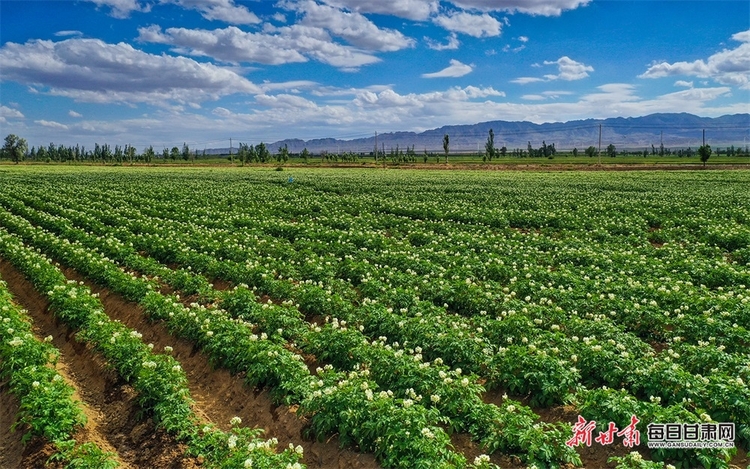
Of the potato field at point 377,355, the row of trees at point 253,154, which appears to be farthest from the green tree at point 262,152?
the potato field at point 377,355

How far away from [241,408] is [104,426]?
207 cm

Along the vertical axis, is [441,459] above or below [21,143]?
below

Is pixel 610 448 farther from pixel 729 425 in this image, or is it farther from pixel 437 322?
pixel 437 322

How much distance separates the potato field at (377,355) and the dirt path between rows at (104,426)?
0.03 m

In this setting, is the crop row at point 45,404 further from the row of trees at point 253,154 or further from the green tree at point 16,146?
the green tree at point 16,146

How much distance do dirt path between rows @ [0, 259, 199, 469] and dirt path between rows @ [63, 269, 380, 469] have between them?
0.89 metres

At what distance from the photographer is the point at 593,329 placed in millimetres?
8758

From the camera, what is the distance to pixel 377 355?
7.59 metres

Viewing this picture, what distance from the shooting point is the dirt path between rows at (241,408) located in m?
6.36

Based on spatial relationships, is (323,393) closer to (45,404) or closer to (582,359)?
(45,404)

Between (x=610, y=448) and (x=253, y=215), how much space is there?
69.6 feet

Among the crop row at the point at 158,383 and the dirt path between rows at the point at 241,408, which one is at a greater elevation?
the crop row at the point at 158,383

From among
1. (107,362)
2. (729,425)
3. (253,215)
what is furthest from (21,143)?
(729,425)

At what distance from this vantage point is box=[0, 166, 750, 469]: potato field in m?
6.04
